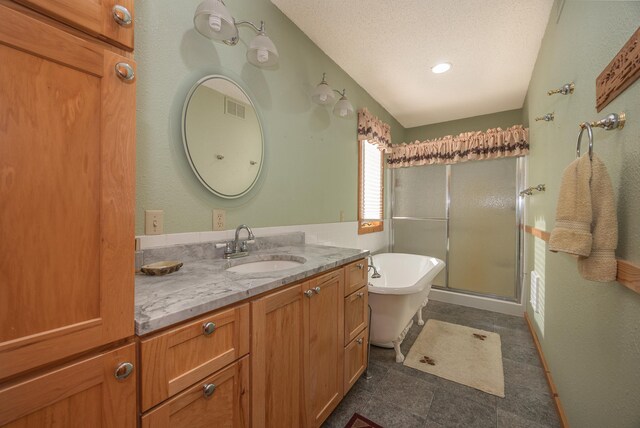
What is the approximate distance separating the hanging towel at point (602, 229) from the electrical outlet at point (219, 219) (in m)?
1.56

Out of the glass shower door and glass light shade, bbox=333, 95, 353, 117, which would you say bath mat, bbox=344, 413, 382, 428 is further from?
the glass shower door

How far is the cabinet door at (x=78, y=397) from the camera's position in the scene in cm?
48

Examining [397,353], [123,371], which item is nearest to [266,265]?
[123,371]

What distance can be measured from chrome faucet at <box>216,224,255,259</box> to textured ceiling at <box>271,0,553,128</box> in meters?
1.60

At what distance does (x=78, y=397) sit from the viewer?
21.6 inches

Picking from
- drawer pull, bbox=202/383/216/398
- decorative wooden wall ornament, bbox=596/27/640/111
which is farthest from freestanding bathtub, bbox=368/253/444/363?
decorative wooden wall ornament, bbox=596/27/640/111

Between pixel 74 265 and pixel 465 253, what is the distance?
3.80 meters

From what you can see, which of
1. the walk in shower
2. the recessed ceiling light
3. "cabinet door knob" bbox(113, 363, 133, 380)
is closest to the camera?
"cabinet door knob" bbox(113, 363, 133, 380)

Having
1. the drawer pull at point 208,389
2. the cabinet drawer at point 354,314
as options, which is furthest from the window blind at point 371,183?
the drawer pull at point 208,389

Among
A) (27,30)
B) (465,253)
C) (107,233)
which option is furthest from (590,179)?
(465,253)

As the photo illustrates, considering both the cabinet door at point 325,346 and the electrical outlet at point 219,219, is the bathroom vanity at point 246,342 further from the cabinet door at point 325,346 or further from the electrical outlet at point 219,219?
the electrical outlet at point 219,219

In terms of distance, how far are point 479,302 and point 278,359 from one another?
3.04m

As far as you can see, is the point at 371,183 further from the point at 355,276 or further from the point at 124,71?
the point at 124,71

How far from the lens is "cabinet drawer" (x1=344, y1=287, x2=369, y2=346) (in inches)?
58.6
